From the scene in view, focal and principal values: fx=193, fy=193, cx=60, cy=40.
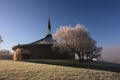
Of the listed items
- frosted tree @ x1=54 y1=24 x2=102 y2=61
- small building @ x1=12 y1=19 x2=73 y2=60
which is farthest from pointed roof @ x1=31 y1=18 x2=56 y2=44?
frosted tree @ x1=54 y1=24 x2=102 y2=61

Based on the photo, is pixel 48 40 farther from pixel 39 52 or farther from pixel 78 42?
pixel 78 42

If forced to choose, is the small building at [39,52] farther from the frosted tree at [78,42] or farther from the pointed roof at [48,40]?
the frosted tree at [78,42]

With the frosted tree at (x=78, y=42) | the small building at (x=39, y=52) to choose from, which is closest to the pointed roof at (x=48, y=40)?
the small building at (x=39, y=52)

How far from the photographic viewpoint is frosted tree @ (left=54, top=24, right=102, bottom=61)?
3438 centimetres

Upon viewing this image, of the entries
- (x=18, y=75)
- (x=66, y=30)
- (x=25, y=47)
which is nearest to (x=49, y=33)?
(x=25, y=47)

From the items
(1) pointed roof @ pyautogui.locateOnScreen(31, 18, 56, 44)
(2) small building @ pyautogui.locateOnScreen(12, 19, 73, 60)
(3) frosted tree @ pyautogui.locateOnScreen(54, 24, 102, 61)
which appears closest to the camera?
(3) frosted tree @ pyautogui.locateOnScreen(54, 24, 102, 61)

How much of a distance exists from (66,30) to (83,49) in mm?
4729

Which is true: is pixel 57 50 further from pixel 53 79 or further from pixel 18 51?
pixel 53 79

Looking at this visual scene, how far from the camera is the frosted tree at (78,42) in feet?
113

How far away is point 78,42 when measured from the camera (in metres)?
34.1

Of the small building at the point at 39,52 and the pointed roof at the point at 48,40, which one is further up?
the pointed roof at the point at 48,40

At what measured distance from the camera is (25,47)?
41.3m

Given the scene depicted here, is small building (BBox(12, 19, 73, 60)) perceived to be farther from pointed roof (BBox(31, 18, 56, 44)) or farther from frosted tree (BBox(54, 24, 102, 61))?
frosted tree (BBox(54, 24, 102, 61))

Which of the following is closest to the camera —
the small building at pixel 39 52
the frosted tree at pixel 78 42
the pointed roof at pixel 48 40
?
the frosted tree at pixel 78 42
